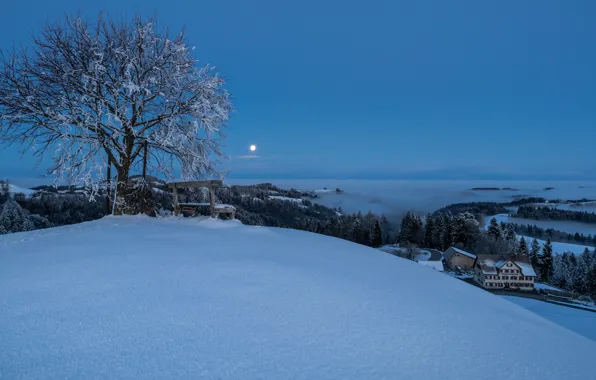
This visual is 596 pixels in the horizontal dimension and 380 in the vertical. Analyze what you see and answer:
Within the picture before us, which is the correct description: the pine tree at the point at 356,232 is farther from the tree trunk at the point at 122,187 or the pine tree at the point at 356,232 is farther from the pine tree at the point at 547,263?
the tree trunk at the point at 122,187

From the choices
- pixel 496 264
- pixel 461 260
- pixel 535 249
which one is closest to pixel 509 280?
pixel 496 264

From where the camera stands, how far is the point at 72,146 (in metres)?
10.3

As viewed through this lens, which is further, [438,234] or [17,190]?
[438,234]

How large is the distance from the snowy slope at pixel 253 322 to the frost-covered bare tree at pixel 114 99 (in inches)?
229

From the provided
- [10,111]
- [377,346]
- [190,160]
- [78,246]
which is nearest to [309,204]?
[190,160]

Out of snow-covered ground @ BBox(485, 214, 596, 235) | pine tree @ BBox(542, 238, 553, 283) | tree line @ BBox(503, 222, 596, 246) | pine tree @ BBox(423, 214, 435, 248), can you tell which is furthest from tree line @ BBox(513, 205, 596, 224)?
pine tree @ BBox(423, 214, 435, 248)

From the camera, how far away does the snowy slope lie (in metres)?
2.53

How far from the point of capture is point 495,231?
46.3 meters

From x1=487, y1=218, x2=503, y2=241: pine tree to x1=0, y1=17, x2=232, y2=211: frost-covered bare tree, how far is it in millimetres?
45886

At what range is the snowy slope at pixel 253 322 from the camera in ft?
8.30

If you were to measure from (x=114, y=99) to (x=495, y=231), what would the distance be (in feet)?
165

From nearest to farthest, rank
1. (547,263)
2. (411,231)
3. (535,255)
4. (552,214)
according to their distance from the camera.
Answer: (547,263) → (535,255) → (552,214) → (411,231)

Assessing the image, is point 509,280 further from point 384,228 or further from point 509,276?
point 384,228

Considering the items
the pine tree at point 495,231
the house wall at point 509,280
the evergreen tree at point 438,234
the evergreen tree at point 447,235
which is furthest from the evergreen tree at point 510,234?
the house wall at point 509,280
